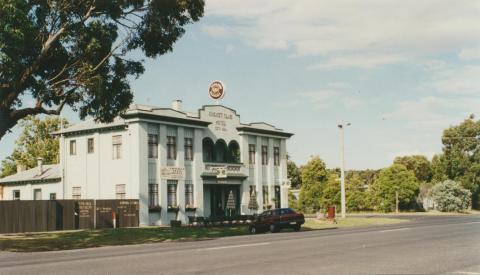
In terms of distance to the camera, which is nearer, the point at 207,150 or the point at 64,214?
the point at 64,214

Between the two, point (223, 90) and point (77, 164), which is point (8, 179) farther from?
point (223, 90)

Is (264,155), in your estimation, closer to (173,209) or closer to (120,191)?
(173,209)

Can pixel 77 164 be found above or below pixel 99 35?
below

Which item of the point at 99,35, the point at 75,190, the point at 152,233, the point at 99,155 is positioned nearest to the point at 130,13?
the point at 99,35

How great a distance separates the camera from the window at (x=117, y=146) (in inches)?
1686

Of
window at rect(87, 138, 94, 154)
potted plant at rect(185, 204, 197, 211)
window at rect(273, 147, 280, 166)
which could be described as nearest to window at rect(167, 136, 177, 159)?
potted plant at rect(185, 204, 197, 211)

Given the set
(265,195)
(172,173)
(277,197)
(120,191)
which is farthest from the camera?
(277,197)

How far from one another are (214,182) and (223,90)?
7874mm

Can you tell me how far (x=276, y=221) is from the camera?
114 feet

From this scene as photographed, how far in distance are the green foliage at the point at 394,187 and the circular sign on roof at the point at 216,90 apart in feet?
106

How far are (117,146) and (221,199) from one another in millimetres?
10505

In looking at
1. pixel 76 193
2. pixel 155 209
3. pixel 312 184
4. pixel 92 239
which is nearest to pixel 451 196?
pixel 312 184

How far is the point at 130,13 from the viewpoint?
26.2 meters

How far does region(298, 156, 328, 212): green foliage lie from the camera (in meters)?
72.6
